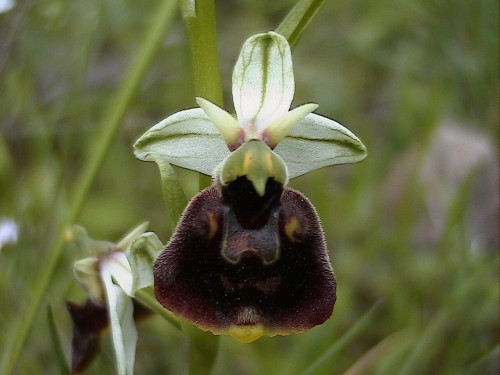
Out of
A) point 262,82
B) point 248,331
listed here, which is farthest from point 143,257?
point 262,82

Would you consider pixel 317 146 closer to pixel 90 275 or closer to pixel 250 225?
pixel 250 225

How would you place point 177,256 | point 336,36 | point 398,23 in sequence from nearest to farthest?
point 177,256 → point 398,23 → point 336,36

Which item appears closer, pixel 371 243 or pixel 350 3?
pixel 371 243

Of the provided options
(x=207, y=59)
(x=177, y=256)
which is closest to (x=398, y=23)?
(x=207, y=59)

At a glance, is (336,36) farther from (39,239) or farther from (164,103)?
(39,239)

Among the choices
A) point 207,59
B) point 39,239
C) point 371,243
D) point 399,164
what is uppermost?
point 207,59

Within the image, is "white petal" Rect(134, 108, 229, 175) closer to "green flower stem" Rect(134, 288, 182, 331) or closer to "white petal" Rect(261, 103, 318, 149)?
"white petal" Rect(261, 103, 318, 149)
